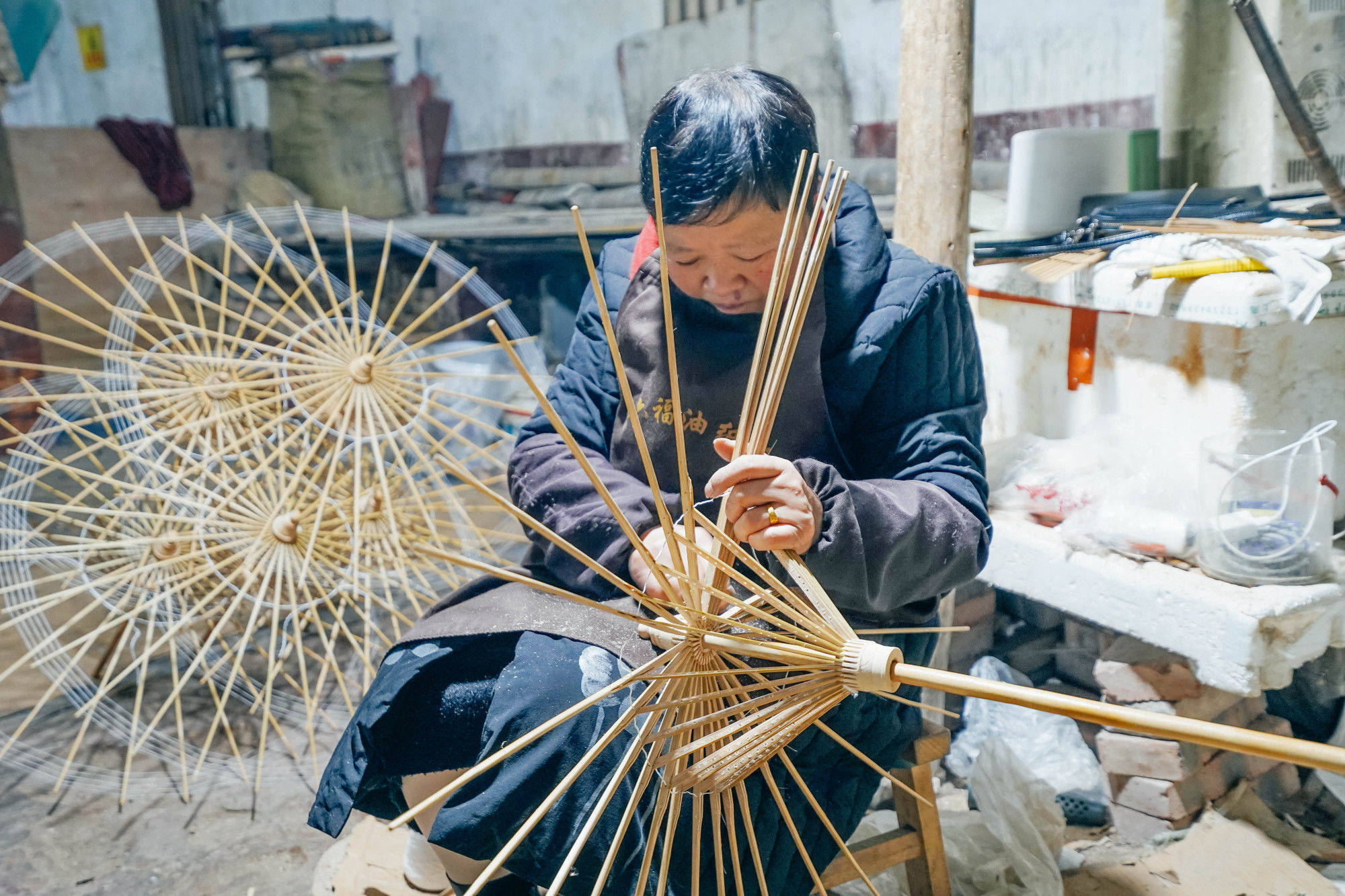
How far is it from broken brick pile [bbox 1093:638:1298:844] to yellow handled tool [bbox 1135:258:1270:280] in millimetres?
729

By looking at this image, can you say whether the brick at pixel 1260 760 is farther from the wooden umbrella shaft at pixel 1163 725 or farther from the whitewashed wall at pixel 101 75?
the whitewashed wall at pixel 101 75

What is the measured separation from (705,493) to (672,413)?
0.28 metres

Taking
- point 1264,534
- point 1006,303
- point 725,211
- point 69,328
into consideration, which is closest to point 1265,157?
point 1006,303

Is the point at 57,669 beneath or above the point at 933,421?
beneath

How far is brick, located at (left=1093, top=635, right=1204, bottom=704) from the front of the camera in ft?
6.12

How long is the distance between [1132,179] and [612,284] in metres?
1.67

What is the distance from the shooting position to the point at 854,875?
1.40 metres

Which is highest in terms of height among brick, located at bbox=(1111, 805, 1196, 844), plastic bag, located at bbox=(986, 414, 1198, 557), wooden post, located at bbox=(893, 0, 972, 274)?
wooden post, located at bbox=(893, 0, 972, 274)

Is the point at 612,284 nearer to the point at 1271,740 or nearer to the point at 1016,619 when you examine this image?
the point at 1271,740

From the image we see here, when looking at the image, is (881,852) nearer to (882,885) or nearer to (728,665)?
(882,885)

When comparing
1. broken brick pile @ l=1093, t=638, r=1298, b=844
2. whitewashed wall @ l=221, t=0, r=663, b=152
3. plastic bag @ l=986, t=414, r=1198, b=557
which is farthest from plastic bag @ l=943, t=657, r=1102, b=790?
whitewashed wall @ l=221, t=0, r=663, b=152

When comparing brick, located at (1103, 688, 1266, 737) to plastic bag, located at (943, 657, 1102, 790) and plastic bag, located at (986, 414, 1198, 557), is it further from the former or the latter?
plastic bag, located at (986, 414, 1198, 557)

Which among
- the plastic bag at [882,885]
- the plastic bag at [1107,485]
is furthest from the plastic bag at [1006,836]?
the plastic bag at [1107,485]

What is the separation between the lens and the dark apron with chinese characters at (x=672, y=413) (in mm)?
1246
